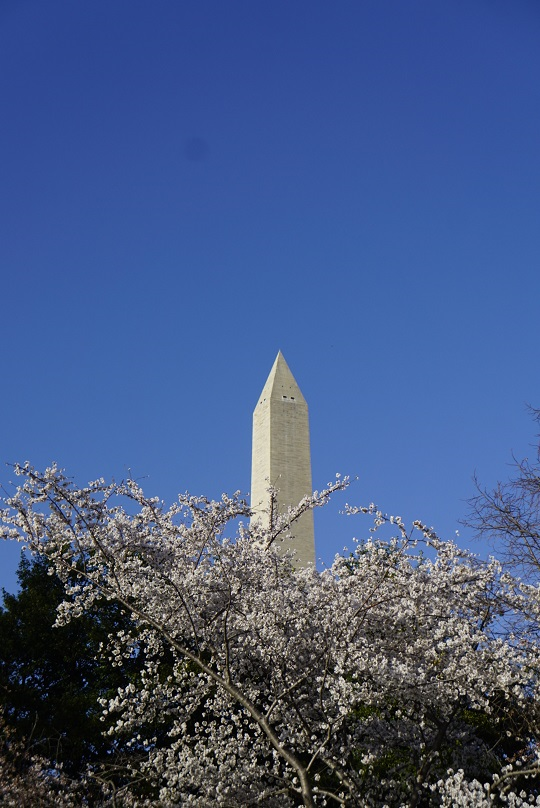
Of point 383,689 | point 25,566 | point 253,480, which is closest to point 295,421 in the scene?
point 253,480

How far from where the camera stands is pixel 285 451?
107ft

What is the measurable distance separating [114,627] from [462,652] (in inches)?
471

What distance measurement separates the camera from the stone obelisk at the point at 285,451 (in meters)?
31.2

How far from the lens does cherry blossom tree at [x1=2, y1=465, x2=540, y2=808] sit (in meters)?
9.91

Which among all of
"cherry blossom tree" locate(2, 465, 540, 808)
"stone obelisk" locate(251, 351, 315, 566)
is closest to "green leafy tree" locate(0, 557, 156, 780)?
"cherry blossom tree" locate(2, 465, 540, 808)

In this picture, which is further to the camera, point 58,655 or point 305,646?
point 58,655

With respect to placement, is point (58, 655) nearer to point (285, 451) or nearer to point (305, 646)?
point (305, 646)

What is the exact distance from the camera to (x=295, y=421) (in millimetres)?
33844

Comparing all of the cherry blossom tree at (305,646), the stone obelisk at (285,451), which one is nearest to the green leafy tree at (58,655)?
the cherry blossom tree at (305,646)

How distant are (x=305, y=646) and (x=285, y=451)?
22.0 m

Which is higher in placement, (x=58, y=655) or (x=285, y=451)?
(x=285, y=451)

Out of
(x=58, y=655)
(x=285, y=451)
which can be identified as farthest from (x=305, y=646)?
(x=285, y=451)

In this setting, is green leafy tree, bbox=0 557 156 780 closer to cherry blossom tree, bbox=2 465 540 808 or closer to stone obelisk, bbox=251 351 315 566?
cherry blossom tree, bbox=2 465 540 808

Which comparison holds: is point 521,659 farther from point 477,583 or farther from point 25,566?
point 25,566
